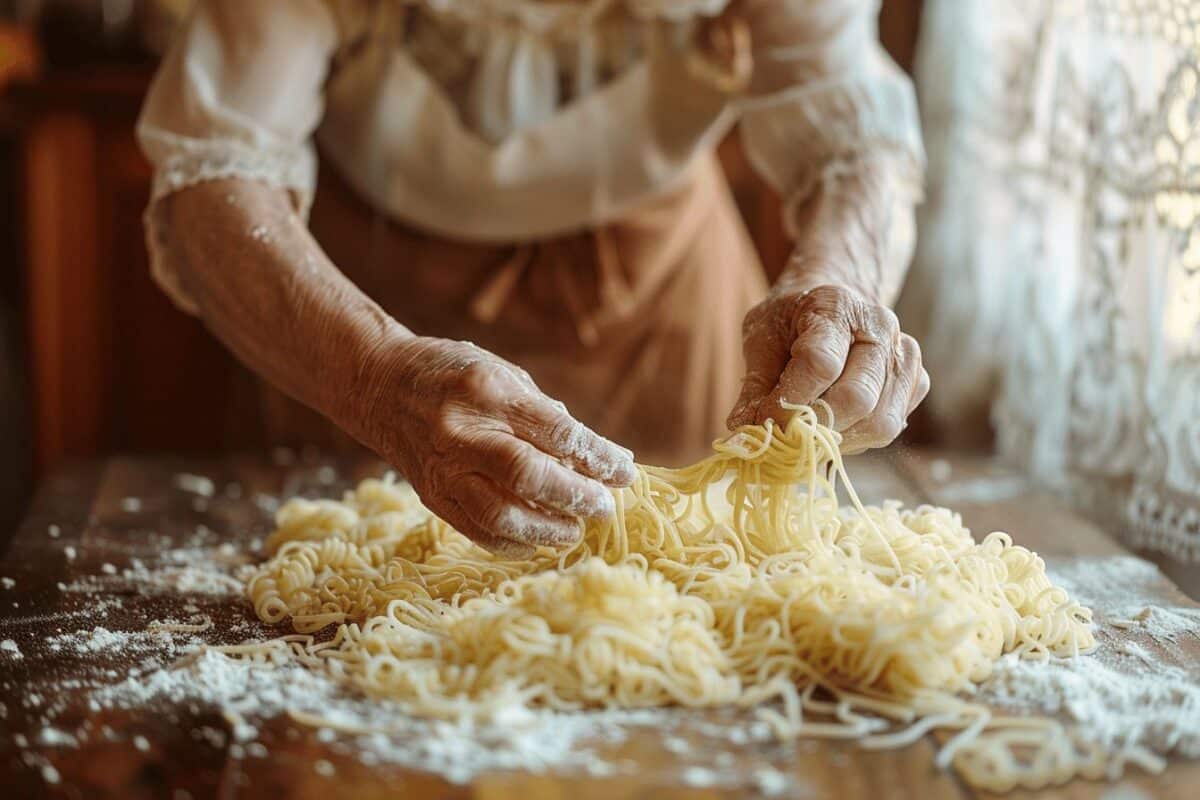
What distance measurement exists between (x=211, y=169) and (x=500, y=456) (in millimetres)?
698

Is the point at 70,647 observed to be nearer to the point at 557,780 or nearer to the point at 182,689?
the point at 182,689

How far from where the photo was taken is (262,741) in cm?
115

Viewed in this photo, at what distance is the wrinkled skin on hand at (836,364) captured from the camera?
1.44 m

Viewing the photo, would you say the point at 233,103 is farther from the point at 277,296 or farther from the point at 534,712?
the point at 534,712

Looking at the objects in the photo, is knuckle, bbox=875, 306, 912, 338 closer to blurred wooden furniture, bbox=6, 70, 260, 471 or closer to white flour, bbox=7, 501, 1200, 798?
white flour, bbox=7, 501, 1200, 798

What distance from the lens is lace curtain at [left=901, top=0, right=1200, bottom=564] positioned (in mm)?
1835

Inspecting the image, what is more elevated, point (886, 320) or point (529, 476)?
point (886, 320)

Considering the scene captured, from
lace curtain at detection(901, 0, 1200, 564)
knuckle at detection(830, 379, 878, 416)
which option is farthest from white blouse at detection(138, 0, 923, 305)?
knuckle at detection(830, 379, 878, 416)

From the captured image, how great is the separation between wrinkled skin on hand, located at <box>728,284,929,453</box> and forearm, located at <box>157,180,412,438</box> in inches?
16.4

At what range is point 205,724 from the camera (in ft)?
3.93

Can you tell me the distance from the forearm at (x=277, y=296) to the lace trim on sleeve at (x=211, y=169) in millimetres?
17

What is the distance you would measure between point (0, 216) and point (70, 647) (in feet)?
9.82

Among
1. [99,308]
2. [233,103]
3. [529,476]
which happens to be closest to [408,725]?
[529,476]

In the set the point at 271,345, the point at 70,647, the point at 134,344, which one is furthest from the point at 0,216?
the point at 70,647
